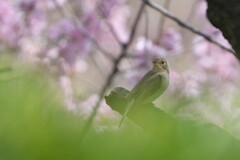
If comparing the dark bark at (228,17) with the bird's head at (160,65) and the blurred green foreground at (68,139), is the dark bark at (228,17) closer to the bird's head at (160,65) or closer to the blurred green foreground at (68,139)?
the blurred green foreground at (68,139)

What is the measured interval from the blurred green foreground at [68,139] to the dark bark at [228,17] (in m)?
0.21

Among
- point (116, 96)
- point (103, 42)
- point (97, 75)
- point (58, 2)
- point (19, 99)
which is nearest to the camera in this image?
point (19, 99)

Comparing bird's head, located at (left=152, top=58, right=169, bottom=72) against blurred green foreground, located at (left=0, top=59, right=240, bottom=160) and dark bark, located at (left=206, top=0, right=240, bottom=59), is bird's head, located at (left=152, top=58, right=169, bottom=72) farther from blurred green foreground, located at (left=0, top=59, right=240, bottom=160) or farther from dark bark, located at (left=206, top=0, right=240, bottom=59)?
blurred green foreground, located at (left=0, top=59, right=240, bottom=160)

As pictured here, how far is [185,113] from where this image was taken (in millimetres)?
534

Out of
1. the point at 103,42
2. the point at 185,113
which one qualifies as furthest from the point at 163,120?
the point at 103,42

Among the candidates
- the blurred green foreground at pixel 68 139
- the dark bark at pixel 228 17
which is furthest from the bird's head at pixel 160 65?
the blurred green foreground at pixel 68 139

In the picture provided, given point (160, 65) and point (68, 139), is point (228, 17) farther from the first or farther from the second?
point (160, 65)

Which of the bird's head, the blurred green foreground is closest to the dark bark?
the blurred green foreground

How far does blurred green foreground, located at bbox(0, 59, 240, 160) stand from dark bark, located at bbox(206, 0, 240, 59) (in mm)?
207

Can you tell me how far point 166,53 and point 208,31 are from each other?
0.53 meters

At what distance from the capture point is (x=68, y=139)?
40cm

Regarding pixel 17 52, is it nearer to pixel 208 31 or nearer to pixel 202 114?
pixel 208 31

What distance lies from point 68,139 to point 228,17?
318mm

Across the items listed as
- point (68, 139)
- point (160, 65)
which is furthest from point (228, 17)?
point (160, 65)
